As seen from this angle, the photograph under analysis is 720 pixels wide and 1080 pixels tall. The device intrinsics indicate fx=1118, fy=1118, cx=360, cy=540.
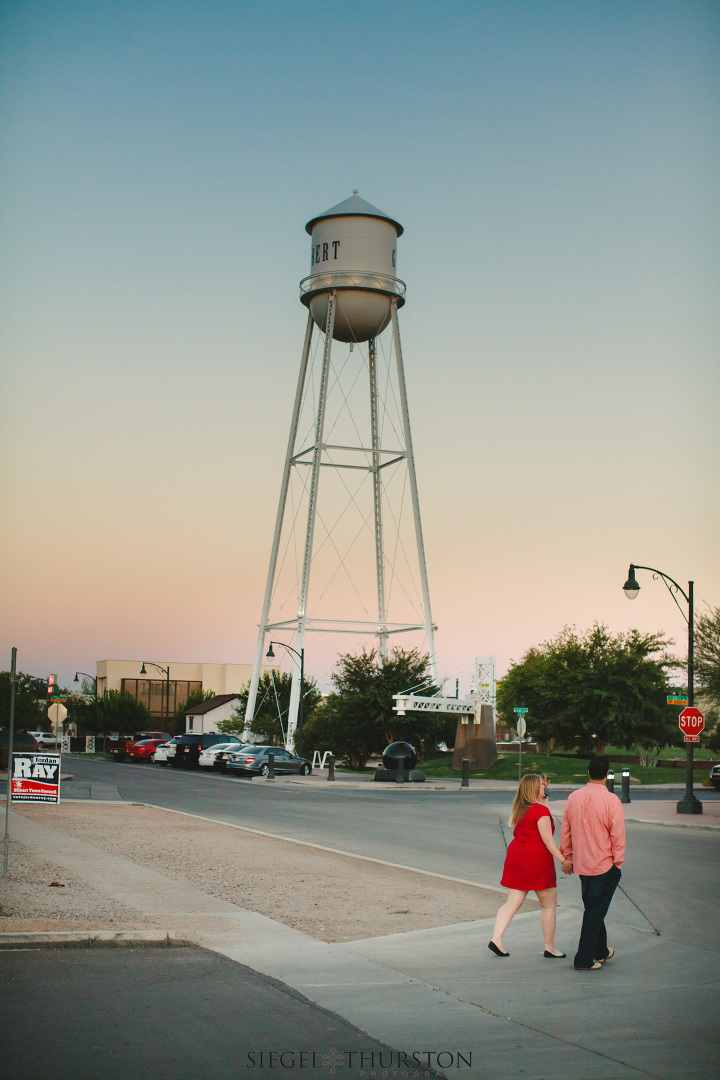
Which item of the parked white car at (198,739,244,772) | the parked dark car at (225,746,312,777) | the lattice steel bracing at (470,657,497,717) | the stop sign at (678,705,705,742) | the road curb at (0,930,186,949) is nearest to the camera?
the road curb at (0,930,186,949)

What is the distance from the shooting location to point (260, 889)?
1211 centimetres

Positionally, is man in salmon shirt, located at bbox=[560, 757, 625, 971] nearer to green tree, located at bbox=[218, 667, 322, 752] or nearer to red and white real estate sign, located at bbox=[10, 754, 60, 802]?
red and white real estate sign, located at bbox=[10, 754, 60, 802]

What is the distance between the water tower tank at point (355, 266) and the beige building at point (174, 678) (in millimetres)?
89340

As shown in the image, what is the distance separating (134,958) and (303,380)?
130 feet

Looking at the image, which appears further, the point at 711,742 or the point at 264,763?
the point at 711,742

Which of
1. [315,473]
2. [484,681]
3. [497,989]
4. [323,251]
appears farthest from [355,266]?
[497,989]

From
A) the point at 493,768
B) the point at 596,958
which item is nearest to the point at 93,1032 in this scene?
the point at 596,958

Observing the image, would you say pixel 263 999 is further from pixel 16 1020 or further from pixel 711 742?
pixel 711 742

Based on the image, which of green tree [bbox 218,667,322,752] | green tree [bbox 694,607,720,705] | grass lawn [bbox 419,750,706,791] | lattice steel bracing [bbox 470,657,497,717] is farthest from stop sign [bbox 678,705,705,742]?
green tree [bbox 218,667,322,752]

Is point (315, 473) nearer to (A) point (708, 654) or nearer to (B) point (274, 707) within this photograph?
(A) point (708, 654)

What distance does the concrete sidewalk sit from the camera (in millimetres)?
6109

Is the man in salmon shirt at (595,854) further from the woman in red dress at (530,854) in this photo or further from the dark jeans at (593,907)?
the woman in red dress at (530,854)

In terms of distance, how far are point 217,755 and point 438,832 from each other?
29246mm

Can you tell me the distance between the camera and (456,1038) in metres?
6.41
